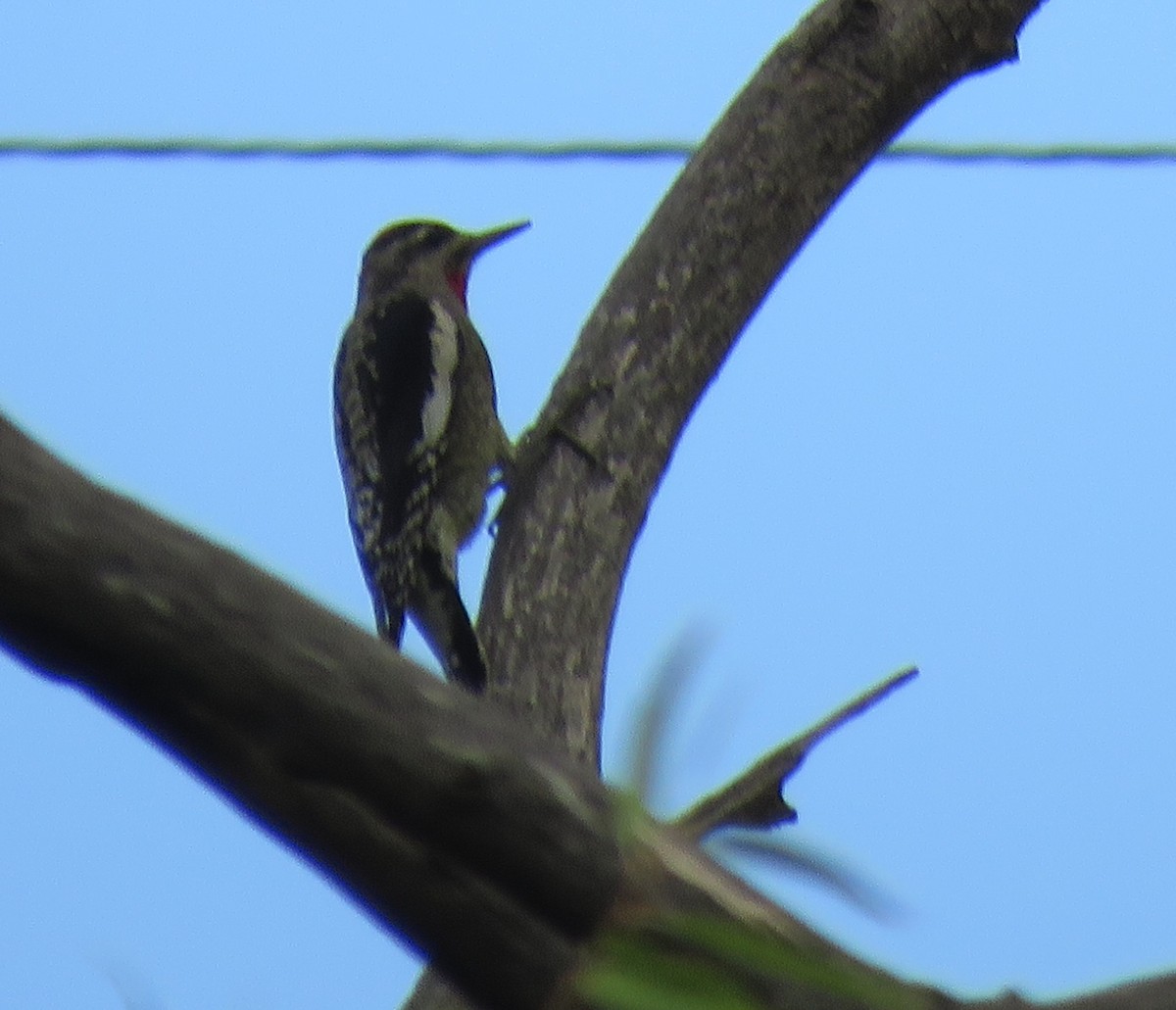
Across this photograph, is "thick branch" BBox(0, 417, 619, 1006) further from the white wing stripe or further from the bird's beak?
the bird's beak

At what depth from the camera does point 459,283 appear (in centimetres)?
373

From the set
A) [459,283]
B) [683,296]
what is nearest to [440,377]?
[459,283]

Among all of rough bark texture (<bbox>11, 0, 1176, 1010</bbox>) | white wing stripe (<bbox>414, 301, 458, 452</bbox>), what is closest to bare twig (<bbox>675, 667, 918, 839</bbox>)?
rough bark texture (<bbox>11, 0, 1176, 1010</bbox>)

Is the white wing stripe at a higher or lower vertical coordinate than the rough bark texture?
higher

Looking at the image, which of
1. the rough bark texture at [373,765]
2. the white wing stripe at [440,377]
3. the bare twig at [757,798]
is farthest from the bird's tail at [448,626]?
the rough bark texture at [373,765]

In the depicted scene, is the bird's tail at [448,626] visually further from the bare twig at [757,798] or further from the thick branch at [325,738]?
the thick branch at [325,738]

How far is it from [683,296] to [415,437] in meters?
0.87

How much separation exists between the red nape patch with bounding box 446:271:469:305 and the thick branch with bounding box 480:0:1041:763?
3.80ft

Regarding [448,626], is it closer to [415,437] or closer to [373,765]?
[415,437]

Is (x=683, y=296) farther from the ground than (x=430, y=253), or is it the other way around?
(x=430, y=253)

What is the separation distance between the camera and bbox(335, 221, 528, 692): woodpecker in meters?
3.02

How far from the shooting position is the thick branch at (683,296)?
2273 mm

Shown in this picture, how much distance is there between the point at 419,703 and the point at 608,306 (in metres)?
1.81

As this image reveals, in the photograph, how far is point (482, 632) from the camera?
229cm
